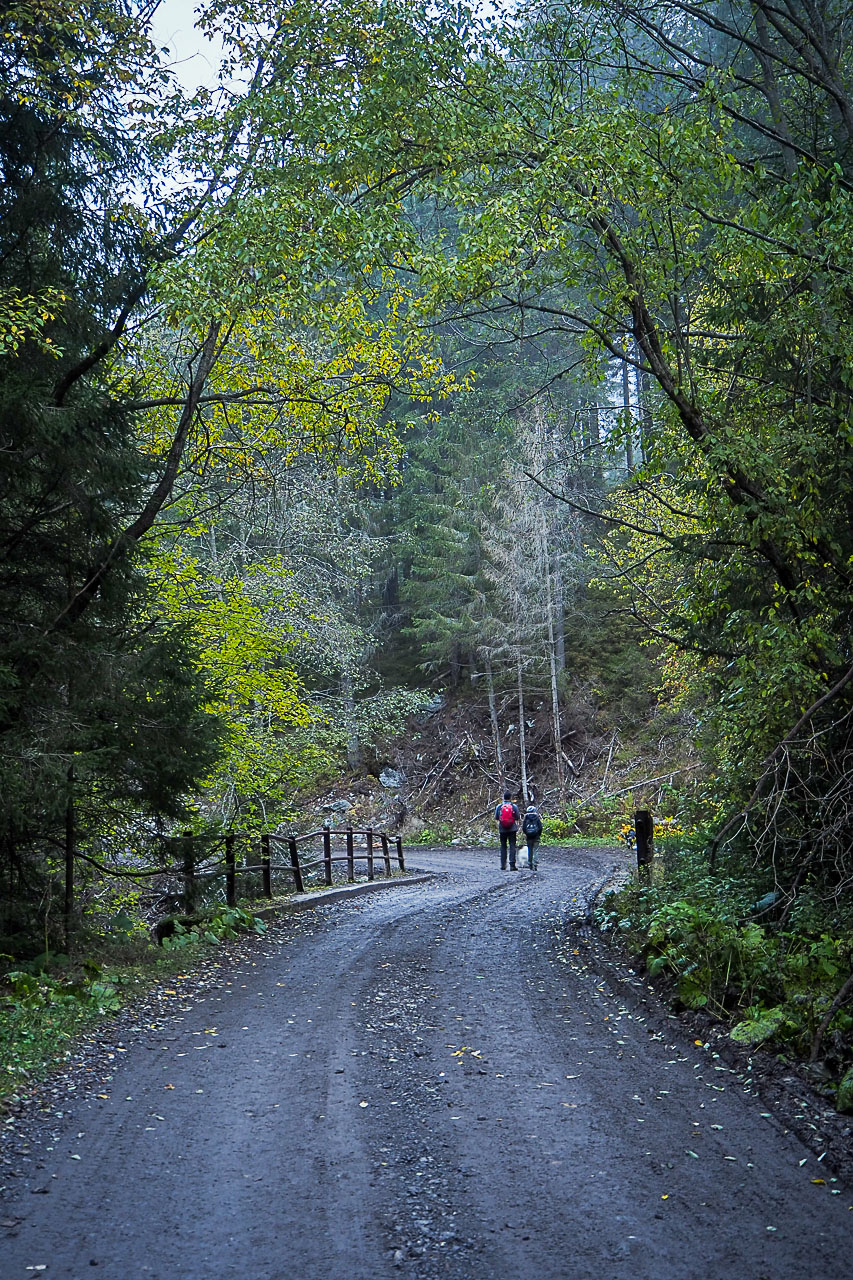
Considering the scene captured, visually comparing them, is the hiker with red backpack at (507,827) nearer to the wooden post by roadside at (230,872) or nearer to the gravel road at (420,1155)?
the wooden post by roadside at (230,872)

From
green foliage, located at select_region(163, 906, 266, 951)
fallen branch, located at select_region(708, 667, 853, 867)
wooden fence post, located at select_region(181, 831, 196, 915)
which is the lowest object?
green foliage, located at select_region(163, 906, 266, 951)

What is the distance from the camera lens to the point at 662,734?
30.0 meters

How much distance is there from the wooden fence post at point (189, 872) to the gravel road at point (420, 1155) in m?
2.20

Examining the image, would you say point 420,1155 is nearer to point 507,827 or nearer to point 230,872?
point 230,872

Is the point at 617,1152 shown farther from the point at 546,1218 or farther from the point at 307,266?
the point at 307,266

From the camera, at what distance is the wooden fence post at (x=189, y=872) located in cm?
1067

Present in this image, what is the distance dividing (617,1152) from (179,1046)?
3.61 m

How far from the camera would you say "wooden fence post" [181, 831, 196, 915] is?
420 inches

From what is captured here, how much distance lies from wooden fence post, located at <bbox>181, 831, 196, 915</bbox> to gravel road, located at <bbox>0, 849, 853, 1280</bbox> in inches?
86.5

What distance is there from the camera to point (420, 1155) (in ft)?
16.0

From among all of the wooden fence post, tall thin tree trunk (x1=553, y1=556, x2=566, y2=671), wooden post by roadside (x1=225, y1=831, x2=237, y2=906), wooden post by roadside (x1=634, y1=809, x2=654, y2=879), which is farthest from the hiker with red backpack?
the wooden fence post

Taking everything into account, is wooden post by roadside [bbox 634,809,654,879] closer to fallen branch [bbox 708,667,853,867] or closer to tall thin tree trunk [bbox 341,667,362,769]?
fallen branch [bbox 708,667,853,867]

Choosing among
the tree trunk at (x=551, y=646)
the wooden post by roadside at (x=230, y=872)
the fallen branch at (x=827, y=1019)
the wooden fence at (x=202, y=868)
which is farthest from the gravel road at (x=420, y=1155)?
the tree trunk at (x=551, y=646)

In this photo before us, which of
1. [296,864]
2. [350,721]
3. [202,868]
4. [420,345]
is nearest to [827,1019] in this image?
[420,345]
